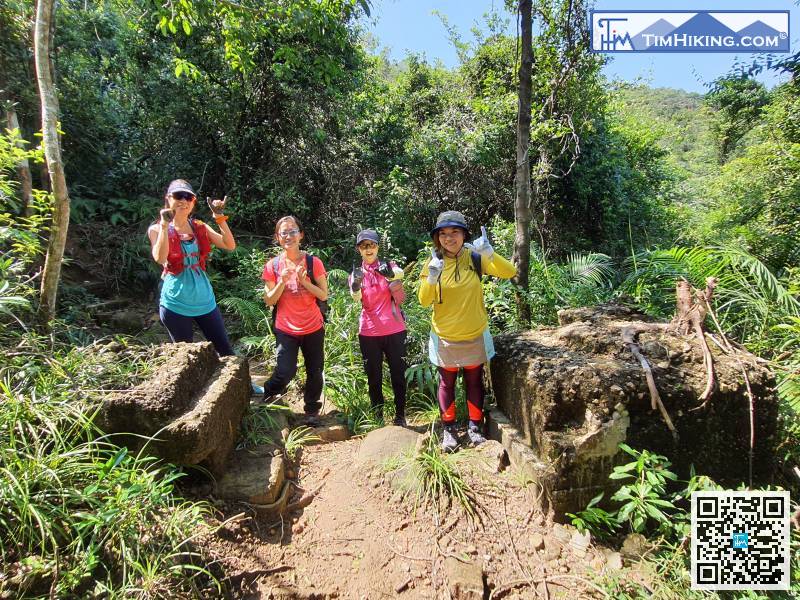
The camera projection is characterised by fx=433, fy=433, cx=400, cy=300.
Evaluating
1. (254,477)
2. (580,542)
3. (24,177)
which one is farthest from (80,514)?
(24,177)

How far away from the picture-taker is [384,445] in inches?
125

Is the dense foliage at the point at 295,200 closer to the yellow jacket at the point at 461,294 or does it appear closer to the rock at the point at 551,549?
the rock at the point at 551,549

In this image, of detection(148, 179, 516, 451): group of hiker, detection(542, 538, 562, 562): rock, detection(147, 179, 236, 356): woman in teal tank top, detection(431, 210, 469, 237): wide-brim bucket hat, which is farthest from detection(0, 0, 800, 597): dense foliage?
detection(431, 210, 469, 237): wide-brim bucket hat

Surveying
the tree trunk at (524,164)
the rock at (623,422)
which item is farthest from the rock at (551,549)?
the tree trunk at (524,164)

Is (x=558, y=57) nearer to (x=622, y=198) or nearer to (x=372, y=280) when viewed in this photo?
(x=622, y=198)

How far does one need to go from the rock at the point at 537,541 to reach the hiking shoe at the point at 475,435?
831 millimetres

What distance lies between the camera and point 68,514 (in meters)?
1.93

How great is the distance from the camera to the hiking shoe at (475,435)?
130 inches

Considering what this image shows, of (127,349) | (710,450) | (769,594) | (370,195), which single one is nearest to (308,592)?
(127,349)

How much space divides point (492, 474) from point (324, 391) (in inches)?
77.1

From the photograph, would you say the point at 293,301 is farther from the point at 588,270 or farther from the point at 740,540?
the point at 588,270

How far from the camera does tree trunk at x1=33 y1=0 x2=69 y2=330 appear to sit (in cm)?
290

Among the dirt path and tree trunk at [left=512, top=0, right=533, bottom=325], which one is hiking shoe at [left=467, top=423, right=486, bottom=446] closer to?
the dirt path

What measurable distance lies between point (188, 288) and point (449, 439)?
2.30 metres
